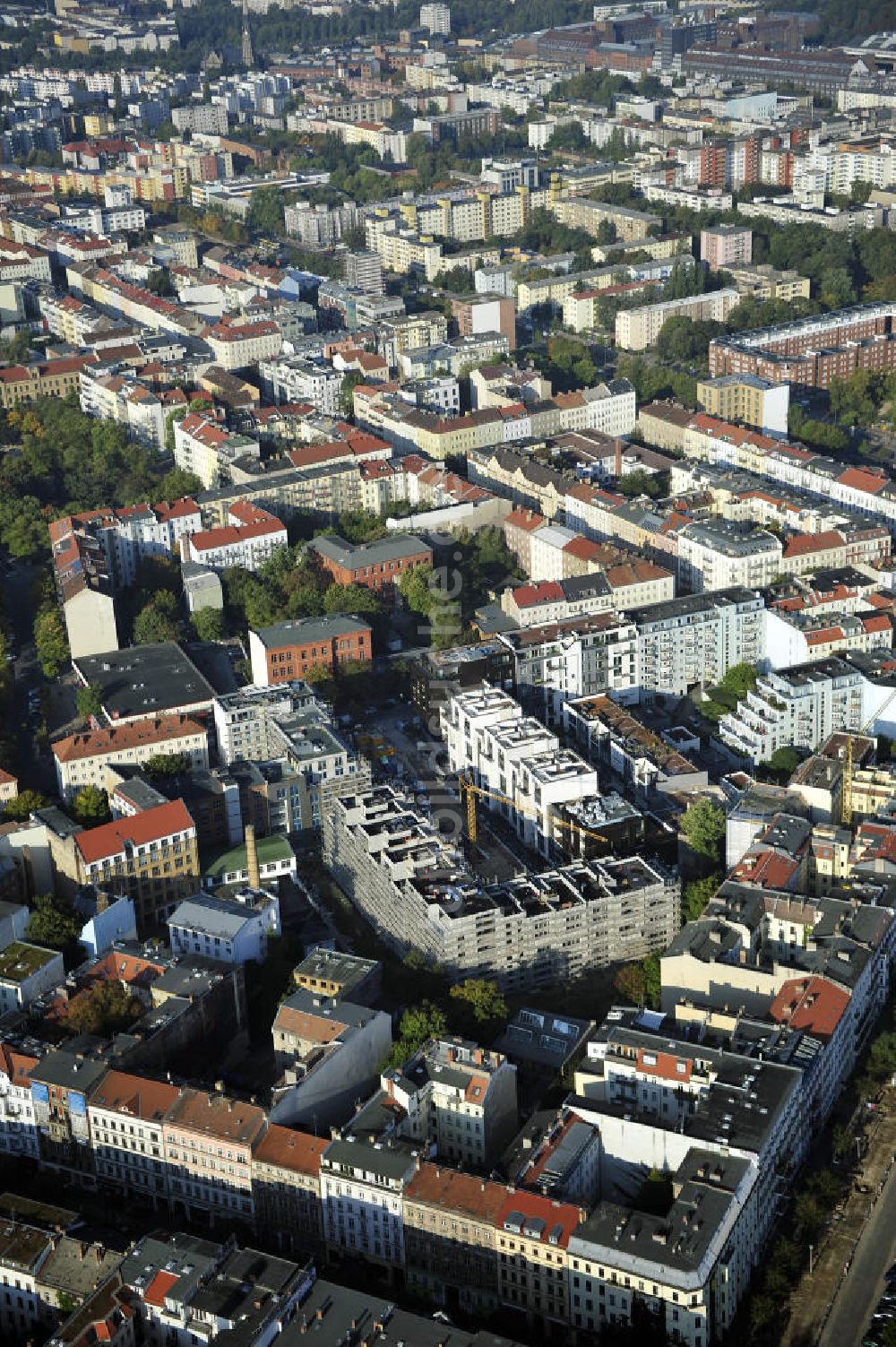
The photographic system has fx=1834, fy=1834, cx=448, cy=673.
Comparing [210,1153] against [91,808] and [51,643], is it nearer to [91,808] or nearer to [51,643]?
[91,808]

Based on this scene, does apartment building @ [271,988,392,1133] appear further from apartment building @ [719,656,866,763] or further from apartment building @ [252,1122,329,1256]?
apartment building @ [719,656,866,763]

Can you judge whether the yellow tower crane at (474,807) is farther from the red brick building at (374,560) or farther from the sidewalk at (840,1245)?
the red brick building at (374,560)

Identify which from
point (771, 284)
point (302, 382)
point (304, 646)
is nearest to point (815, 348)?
point (771, 284)

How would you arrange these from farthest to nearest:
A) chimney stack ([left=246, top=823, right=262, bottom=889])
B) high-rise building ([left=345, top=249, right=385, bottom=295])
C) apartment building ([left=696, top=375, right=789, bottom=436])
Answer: high-rise building ([left=345, top=249, right=385, bottom=295]), apartment building ([left=696, top=375, right=789, bottom=436]), chimney stack ([left=246, top=823, right=262, bottom=889])

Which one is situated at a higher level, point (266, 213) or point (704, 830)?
point (266, 213)

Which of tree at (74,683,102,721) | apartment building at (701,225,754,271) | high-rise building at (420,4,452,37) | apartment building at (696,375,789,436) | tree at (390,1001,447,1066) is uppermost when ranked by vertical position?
high-rise building at (420,4,452,37)

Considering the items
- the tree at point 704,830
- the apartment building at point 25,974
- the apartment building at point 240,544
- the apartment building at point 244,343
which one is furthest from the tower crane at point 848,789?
the apartment building at point 244,343

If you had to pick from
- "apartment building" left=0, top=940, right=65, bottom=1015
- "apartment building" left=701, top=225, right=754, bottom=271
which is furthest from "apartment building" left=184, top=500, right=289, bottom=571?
"apartment building" left=701, top=225, right=754, bottom=271
